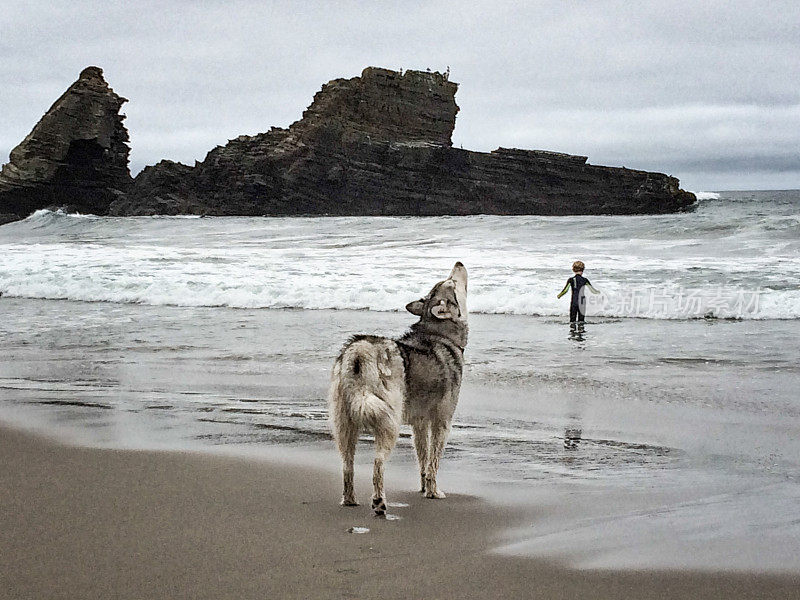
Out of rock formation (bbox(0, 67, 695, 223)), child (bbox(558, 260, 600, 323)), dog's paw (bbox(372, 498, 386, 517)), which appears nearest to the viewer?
dog's paw (bbox(372, 498, 386, 517))

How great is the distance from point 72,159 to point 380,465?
210 feet

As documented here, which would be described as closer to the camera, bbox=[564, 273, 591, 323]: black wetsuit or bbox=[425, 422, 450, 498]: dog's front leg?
bbox=[425, 422, 450, 498]: dog's front leg

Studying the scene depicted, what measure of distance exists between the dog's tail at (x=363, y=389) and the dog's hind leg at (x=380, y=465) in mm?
36

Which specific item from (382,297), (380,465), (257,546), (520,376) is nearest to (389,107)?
(382,297)

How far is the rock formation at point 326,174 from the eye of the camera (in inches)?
2377

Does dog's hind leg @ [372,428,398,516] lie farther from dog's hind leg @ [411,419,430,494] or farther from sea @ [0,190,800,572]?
sea @ [0,190,800,572]

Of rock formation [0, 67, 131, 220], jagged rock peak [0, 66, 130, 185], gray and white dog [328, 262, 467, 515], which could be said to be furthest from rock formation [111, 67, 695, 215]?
gray and white dog [328, 262, 467, 515]

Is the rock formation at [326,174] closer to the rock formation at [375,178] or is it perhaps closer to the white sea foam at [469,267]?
the rock formation at [375,178]

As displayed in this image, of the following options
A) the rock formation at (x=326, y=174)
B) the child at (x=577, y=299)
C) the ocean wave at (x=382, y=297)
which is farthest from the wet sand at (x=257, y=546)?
the rock formation at (x=326, y=174)

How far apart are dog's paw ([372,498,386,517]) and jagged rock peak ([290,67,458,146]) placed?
62.1 m

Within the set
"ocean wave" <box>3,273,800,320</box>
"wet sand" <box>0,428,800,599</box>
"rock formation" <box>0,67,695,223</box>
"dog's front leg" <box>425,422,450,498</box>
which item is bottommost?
"wet sand" <box>0,428,800,599</box>

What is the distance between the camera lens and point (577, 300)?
41.0 ft

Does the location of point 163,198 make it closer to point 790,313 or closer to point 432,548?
point 790,313

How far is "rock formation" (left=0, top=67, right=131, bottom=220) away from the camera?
2424 inches
